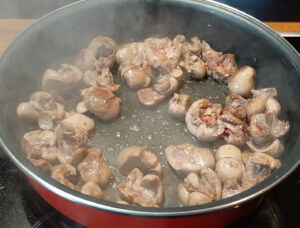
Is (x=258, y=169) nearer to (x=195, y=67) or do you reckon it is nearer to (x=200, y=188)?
(x=200, y=188)

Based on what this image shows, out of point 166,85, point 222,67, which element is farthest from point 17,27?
point 222,67

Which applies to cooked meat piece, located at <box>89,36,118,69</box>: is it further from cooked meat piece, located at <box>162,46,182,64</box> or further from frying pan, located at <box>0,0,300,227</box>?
cooked meat piece, located at <box>162,46,182,64</box>

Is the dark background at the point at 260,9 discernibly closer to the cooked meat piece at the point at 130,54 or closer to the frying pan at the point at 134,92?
the frying pan at the point at 134,92

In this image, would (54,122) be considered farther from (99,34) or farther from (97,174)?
(99,34)

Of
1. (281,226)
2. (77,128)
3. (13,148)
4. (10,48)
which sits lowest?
(281,226)

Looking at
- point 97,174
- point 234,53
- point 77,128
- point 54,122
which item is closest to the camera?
point 97,174

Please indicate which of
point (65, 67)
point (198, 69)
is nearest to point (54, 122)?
point (65, 67)

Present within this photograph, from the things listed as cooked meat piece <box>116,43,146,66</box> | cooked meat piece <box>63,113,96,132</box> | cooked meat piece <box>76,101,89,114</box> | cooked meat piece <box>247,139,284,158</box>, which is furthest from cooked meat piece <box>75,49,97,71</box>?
cooked meat piece <box>247,139,284,158</box>
